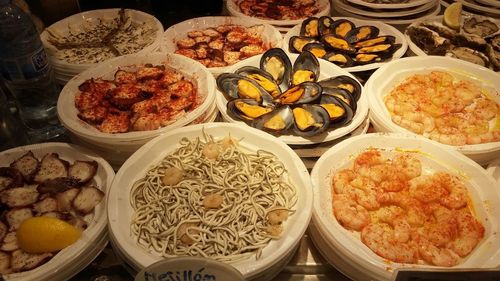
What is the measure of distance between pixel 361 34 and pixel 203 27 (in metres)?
1.67

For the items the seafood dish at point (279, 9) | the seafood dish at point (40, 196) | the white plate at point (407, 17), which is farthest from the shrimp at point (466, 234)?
the seafood dish at point (279, 9)

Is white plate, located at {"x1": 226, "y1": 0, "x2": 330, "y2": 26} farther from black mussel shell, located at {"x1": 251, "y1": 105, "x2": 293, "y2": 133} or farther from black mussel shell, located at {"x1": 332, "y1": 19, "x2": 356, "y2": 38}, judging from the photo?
Answer: black mussel shell, located at {"x1": 251, "y1": 105, "x2": 293, "y2": 133}

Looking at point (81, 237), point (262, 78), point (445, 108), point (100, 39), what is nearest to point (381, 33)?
point (445, 108)

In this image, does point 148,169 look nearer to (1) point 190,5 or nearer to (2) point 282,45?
(2) point 282,45

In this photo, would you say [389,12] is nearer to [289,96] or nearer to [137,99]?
[289,96]

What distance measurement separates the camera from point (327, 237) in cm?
221

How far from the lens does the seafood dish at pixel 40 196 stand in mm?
2166

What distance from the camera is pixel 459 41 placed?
394 cm

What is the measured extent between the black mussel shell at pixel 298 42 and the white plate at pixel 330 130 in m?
0.21

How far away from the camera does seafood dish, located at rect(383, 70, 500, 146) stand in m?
2.95

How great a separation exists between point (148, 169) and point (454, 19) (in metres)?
3.47

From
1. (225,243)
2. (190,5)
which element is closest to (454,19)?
(190,5)

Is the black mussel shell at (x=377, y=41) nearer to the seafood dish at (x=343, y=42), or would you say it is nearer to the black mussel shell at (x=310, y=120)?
the seafood dish at (x=343, y=42)

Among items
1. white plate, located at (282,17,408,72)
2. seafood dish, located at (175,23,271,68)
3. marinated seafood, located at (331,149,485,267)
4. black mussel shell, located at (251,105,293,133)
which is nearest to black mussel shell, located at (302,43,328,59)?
white plate, located at (282,17,408,72)
